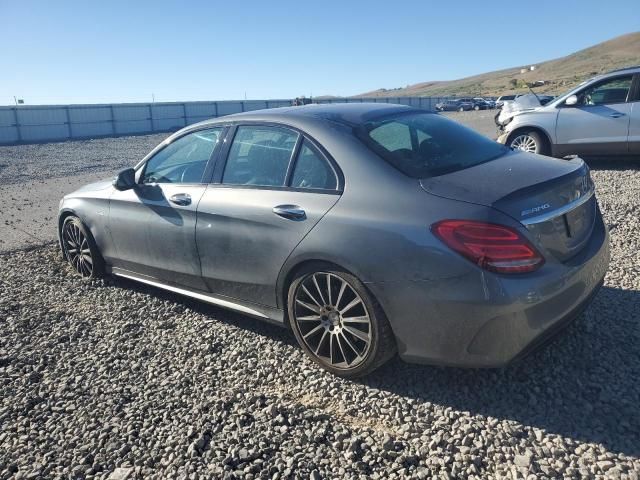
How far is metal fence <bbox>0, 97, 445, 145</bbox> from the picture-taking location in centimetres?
2866

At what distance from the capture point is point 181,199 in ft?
13.0

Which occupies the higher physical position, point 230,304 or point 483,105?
point 483,105

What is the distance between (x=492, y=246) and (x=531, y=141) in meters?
7.70

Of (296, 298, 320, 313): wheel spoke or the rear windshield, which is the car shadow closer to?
(296, 298, 320, 313): wheel spoke

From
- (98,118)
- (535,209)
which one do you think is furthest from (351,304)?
(98,118)

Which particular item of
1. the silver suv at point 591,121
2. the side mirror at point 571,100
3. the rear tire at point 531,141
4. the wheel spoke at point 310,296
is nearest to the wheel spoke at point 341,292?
the wheel spoke at point 310,296

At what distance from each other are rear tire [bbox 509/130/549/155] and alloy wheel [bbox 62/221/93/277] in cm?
752

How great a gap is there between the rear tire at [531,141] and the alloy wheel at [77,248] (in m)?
7.52

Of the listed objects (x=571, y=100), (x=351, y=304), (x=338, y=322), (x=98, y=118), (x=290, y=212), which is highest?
(x=98, y=118)

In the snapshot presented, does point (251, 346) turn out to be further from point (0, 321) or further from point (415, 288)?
point (0, 321)

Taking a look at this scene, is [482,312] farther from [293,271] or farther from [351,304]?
[293,271]

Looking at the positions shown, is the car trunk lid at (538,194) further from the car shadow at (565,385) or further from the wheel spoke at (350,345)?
the wheel spoke at (350,345)

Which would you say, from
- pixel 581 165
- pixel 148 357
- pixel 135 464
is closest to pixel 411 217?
pixel 581 165

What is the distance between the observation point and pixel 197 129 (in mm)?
4172
